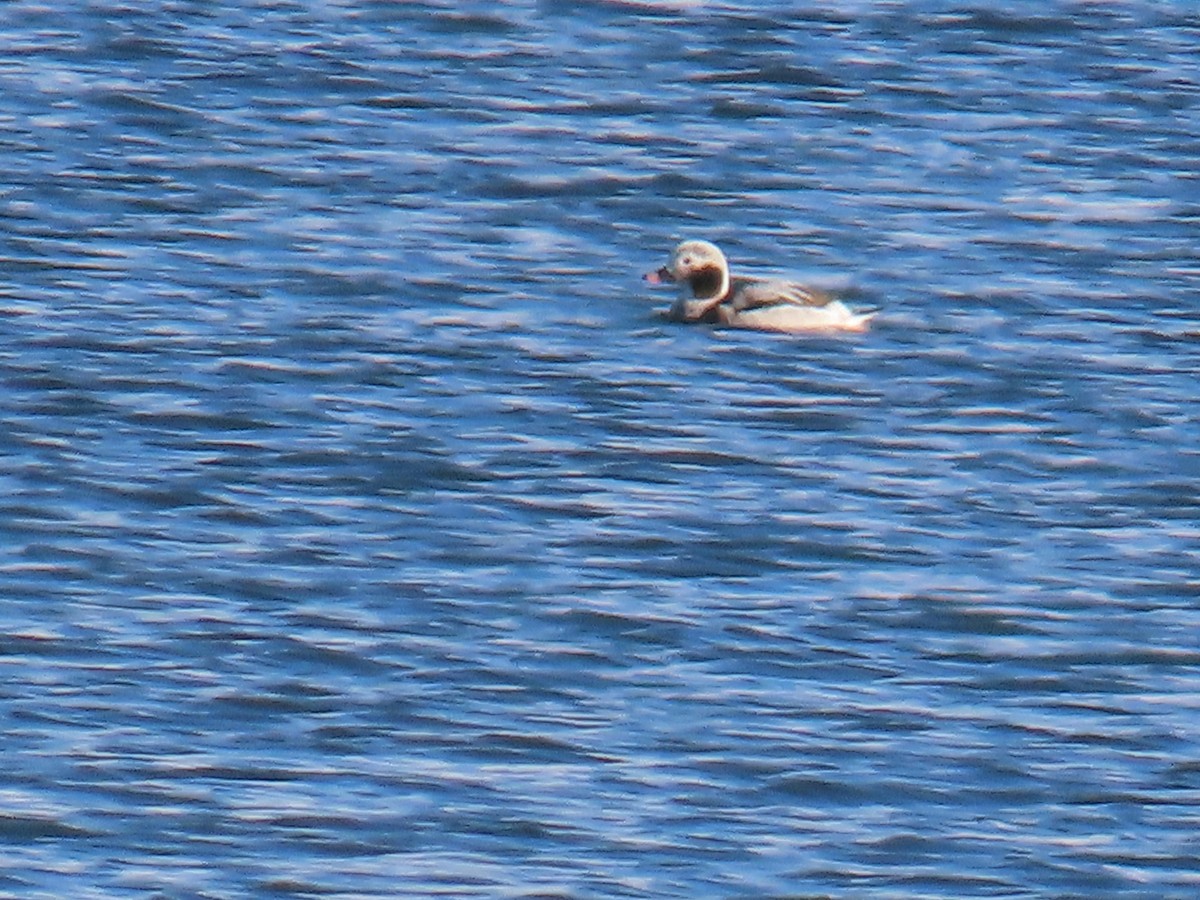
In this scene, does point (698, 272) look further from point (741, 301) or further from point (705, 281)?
point (741, 301)

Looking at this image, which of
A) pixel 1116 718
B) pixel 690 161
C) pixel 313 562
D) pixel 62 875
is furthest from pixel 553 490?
pixel 690 161

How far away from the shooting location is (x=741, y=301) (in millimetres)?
16688

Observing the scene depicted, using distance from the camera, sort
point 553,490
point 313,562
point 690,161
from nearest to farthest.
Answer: point 313,562 → point 553,490 → point 690,161

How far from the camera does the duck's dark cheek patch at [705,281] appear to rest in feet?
54.6

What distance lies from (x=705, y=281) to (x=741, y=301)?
203mm

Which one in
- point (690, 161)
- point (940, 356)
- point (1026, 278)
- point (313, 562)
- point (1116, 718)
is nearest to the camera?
point (1116, 718)

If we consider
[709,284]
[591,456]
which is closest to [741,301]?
[709,284]

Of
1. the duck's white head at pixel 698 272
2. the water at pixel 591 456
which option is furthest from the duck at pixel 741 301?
the water at pixel 591 456

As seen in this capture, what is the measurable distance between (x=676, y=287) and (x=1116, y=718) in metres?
A: 6.07

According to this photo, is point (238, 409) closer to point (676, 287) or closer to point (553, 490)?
point (553, 490)

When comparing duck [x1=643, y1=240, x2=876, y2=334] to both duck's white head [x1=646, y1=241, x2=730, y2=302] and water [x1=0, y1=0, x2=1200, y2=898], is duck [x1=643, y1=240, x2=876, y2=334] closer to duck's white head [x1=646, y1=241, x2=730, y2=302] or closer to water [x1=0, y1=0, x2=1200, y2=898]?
duck's white head [x1=646, y1=241, x2=730, y2=302]

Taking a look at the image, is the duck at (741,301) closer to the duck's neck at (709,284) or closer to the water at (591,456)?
the duck's neck at (709,284)

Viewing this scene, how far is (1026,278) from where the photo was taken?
17.2 meters

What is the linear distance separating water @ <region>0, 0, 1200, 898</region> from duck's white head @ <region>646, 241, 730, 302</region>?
243mm
